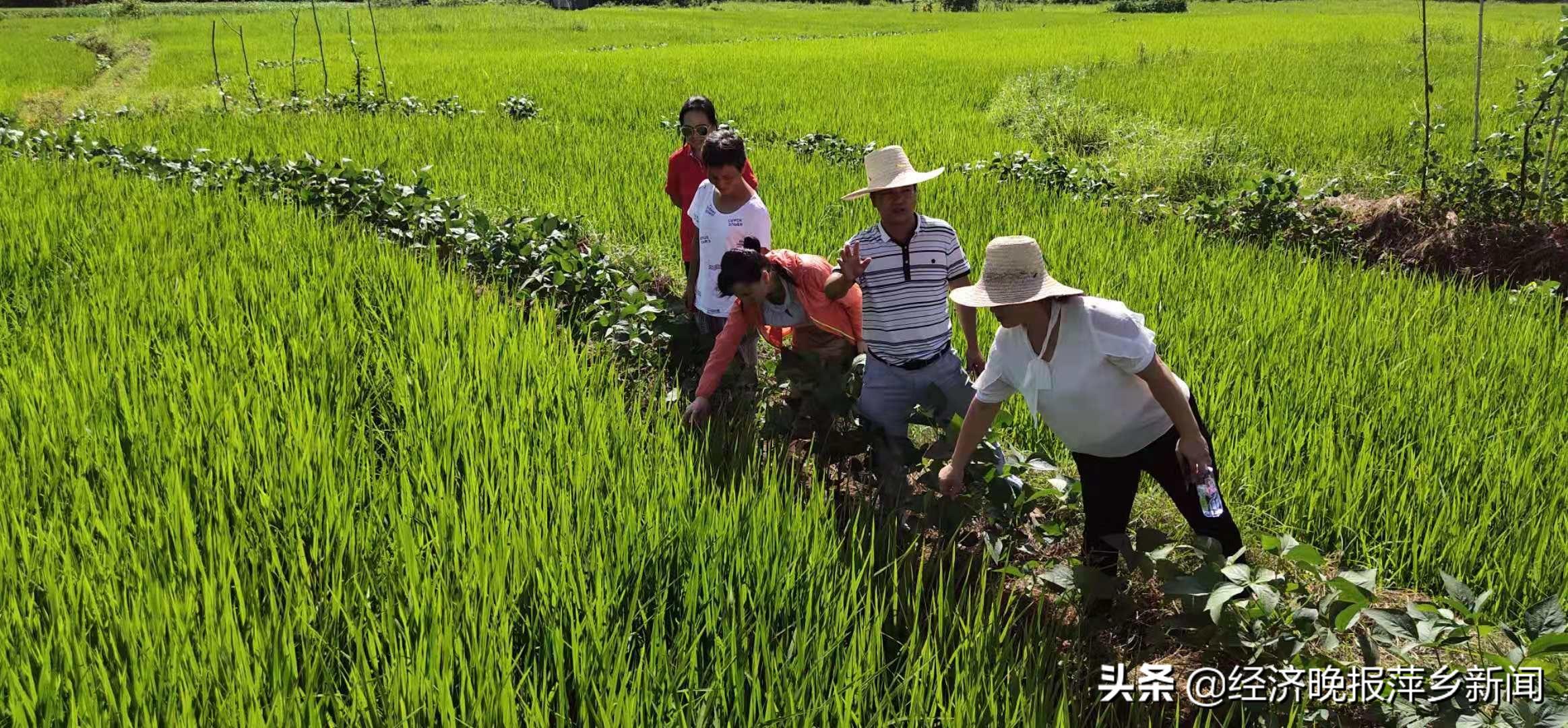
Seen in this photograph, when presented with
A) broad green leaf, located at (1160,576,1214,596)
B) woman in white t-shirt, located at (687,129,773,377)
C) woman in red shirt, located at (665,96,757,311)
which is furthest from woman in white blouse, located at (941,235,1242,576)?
woman in red shirt, located at (665,96,757,311)

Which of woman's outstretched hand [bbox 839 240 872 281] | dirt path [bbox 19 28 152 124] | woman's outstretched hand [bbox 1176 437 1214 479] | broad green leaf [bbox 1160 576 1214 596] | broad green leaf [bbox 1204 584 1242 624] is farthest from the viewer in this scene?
dirt path [bbox 19 28 152 124]

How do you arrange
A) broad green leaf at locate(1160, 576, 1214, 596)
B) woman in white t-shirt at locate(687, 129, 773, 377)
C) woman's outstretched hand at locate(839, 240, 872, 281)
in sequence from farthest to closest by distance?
woman in white t-shirt at locate(687, 129, 773, 377)
woman's outstretched hand at locate(839, 240, 872, 281)
broad green leaf at locate(1160, 576, 1214, 596)

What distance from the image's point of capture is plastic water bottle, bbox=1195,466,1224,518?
1870mm

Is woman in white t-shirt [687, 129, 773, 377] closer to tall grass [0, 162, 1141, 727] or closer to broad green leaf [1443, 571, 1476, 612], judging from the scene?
tall grass [0, 162, 1141, 727]

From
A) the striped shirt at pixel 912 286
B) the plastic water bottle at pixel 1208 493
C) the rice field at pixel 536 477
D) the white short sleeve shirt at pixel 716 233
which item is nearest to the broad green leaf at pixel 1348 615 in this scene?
the plastic water bottle at pixel 1208 493

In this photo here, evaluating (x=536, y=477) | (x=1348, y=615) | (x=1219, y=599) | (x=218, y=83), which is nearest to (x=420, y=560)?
(x=536, y=477)

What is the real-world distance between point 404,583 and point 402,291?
213cm

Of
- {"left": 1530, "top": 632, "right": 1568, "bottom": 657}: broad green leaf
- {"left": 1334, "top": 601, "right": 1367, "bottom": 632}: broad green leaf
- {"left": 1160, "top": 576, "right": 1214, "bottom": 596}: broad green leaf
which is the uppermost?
{"left": 1530, "top": 632, "right": 1568, "bottom": 657}: broad green leaf

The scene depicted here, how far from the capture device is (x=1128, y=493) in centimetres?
212

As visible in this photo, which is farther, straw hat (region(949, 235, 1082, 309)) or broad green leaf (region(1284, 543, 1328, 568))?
straw hat (region(949, 235, 1082, 309))

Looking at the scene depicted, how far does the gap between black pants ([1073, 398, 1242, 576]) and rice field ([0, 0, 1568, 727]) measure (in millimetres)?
261

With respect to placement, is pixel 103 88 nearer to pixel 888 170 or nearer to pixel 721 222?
pixel 721 222

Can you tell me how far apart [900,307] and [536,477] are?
42.5 inches

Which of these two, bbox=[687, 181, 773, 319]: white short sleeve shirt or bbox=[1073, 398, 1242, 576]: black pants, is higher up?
bbox=[687, 181, 773, 319]: white short sleeve shirt
